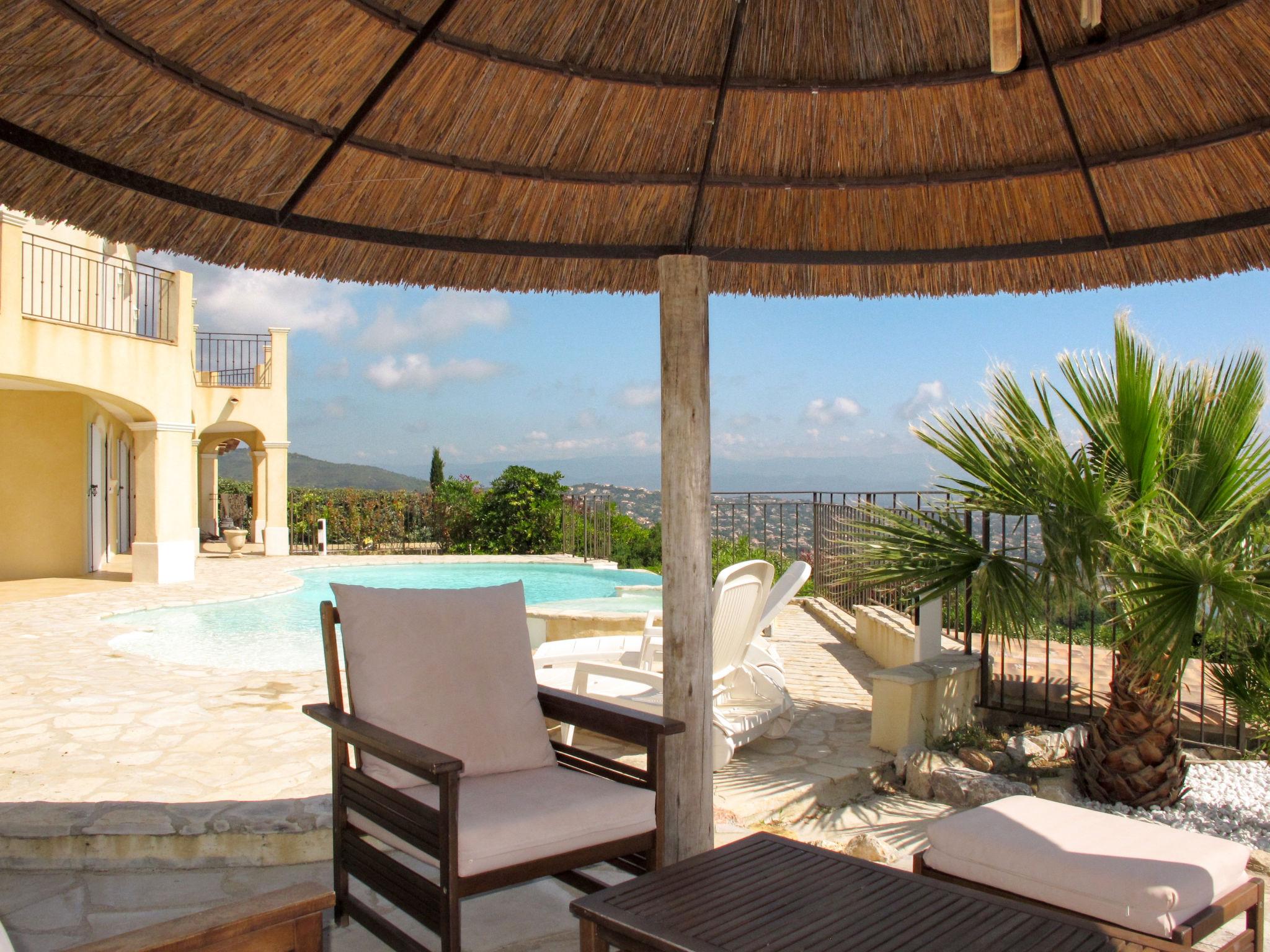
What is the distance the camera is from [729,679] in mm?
4871

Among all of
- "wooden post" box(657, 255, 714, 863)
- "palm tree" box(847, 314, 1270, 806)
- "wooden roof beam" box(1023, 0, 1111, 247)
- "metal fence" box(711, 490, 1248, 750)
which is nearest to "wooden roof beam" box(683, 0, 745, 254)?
"wooden post" box(657, 255, 714, 863)

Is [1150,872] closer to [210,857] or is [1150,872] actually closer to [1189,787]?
[1189,787]

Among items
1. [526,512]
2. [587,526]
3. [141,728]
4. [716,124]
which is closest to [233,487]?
[526,512]

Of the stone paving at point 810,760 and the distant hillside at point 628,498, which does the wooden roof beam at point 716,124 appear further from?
the distant hillside at point 628,498

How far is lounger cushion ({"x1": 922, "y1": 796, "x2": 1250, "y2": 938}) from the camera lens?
2.04 meters

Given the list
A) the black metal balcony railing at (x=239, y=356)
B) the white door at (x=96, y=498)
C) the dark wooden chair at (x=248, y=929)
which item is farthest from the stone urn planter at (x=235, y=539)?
the dark wooden chair at (x=248, y=929)

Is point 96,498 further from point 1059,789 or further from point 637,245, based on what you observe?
point 1059,789

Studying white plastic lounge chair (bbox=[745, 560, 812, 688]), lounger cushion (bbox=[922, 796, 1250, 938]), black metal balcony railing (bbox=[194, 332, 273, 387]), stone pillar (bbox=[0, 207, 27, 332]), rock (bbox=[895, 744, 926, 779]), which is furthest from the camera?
black metal balcony railing (bbox=[194, 332, 273, 387])

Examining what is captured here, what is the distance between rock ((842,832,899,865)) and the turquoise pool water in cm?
286

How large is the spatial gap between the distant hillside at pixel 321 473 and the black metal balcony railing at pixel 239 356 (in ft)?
167

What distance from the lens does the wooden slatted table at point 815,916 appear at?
70.2 inches

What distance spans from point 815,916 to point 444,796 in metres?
0.90

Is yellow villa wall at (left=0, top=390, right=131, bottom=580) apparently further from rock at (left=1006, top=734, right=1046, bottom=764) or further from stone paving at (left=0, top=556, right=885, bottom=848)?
rock at (left=1006, top=734, right=1046, bottom=764)

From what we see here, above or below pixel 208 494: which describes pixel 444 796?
below
